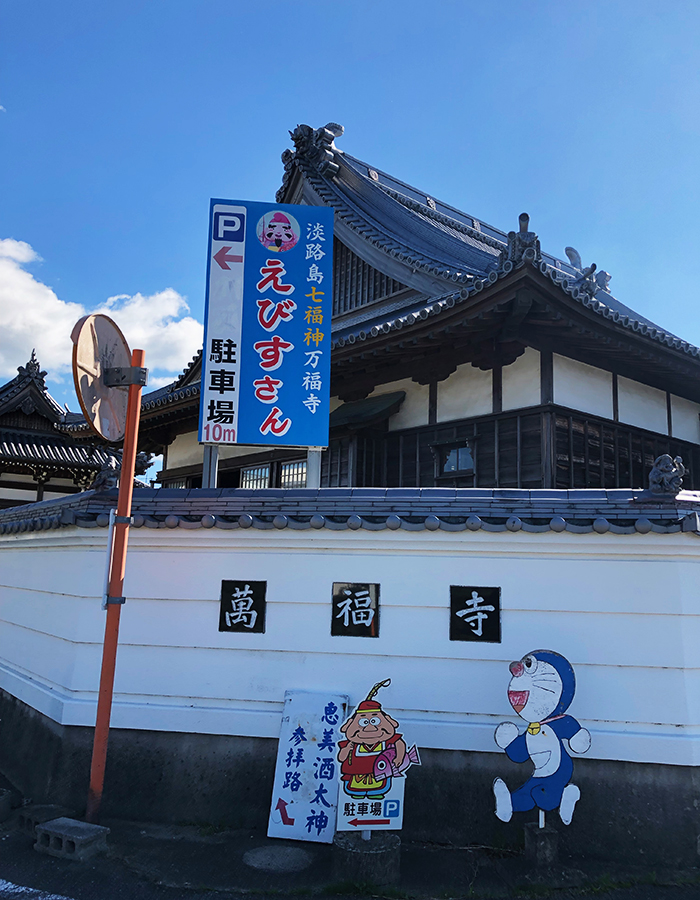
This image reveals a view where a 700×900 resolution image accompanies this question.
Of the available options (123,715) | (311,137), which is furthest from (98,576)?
(311,137)

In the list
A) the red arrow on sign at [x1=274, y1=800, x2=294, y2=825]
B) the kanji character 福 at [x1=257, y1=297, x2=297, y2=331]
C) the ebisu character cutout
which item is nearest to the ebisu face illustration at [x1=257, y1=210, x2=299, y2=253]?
the kanji character 福 at [x1=257, y1=297, x2=297, y2=331]

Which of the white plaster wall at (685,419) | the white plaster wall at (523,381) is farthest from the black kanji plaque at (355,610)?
the white plaster wall at (685,419)

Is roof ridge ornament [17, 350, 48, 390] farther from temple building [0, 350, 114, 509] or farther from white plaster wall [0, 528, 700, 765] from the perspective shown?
white plaster wall [0, 528, 700, 765]

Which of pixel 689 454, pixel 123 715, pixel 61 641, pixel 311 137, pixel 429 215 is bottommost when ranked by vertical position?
pixel 123 715

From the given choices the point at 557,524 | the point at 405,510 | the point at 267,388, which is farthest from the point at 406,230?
the point at 557,524

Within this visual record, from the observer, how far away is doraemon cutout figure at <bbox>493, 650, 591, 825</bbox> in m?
5.59

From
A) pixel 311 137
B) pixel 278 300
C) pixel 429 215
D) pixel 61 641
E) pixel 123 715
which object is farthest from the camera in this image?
pixel 429 215

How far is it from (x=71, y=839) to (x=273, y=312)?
5.80 metres

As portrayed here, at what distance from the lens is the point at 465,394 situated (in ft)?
35.1

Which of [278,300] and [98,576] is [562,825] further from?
[278,300]

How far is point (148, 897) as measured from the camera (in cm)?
516

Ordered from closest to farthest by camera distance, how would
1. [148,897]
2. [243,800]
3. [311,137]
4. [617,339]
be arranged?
[148,897]
[243,800]
[617,339]
[311,137]

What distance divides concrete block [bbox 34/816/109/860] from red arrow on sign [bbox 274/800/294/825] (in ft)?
4.96

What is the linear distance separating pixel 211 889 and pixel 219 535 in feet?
10.2
